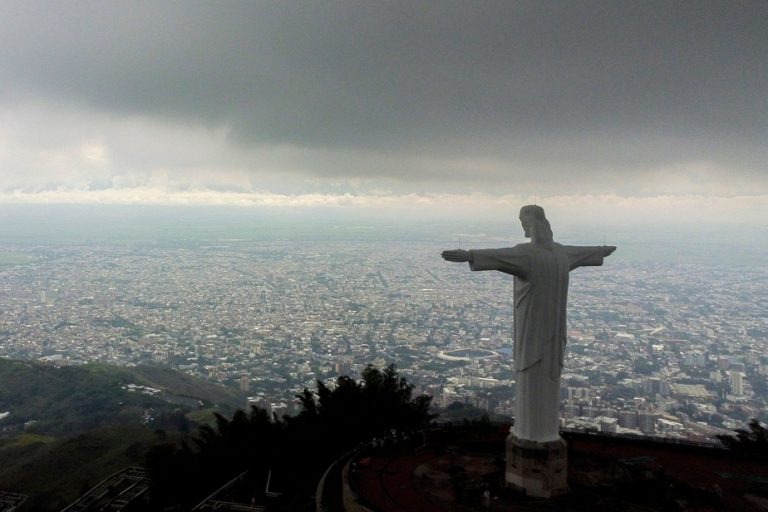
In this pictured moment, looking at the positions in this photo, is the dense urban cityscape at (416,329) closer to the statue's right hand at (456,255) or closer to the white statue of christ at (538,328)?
the white statue of christ at (538,328)

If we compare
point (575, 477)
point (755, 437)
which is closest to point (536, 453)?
point (575, 477)

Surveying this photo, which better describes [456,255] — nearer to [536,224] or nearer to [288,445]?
[536,224]

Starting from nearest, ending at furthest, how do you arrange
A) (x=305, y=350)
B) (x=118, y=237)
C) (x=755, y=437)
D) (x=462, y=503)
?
(x=462, y=503) → (x=755, y=437) → (x=305, y=350) → (x=118, y=237)

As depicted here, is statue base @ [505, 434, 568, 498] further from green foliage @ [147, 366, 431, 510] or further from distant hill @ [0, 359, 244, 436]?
distant hill @ [0, 359, 244, 436]

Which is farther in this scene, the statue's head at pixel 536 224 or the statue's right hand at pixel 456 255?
the statue's head at pixel 536 224

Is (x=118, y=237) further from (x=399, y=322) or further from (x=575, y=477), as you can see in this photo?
(x=575, y=477)

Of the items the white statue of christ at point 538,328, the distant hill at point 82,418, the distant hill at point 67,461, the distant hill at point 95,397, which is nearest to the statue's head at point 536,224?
the white statue of christ at point 538,328

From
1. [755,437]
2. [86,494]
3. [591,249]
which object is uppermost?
[591,249]
